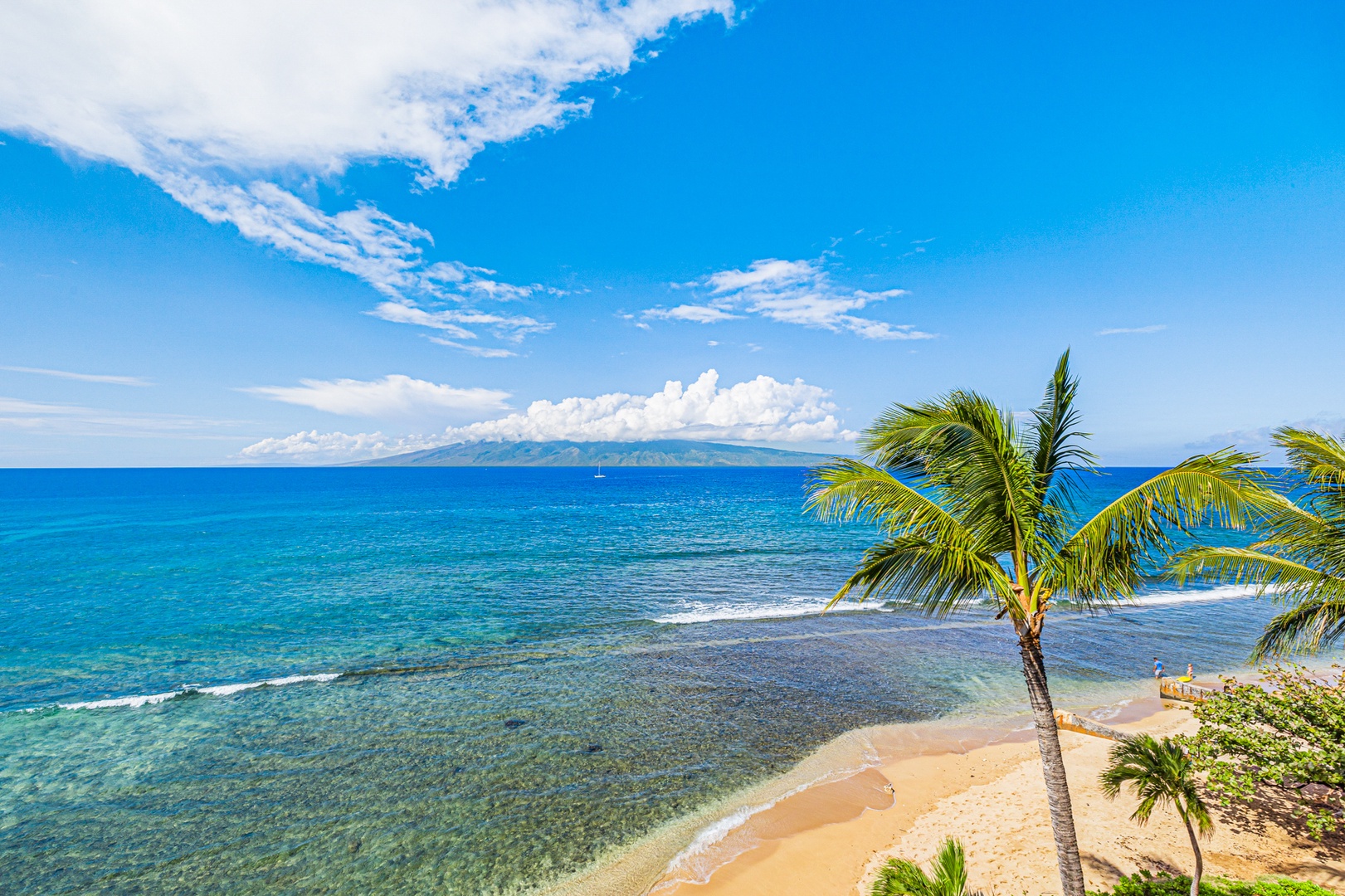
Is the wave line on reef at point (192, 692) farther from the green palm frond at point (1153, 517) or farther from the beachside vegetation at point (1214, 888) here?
the green palm frond at point (1153, 517)

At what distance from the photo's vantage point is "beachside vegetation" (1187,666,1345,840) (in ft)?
32.6

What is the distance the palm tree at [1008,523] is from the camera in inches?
311

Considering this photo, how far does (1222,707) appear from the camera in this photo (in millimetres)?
11625

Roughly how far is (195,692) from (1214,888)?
98.4 ft

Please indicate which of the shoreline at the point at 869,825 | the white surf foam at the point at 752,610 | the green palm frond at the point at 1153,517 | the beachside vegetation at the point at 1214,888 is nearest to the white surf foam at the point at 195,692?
the white surf foam at the point at 752,610

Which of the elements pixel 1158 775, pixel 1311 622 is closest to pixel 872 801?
pixel 1158 775

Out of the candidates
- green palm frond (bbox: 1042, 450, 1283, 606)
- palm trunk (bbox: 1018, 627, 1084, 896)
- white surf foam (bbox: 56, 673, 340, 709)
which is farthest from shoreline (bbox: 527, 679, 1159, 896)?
white surf foam (bbox: 56, 673, 340, 709)

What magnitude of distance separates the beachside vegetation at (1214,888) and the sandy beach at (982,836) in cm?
136

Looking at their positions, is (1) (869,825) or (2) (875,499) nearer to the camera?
(2) (875,499)

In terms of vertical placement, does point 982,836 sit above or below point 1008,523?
below

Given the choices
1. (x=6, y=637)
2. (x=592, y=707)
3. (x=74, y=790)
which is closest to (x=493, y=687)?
(x=592, y=707)

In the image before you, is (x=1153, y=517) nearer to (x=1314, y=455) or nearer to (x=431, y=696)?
(x=1314, y=455)

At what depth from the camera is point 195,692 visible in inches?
853

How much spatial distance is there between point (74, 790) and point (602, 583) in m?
26.4
